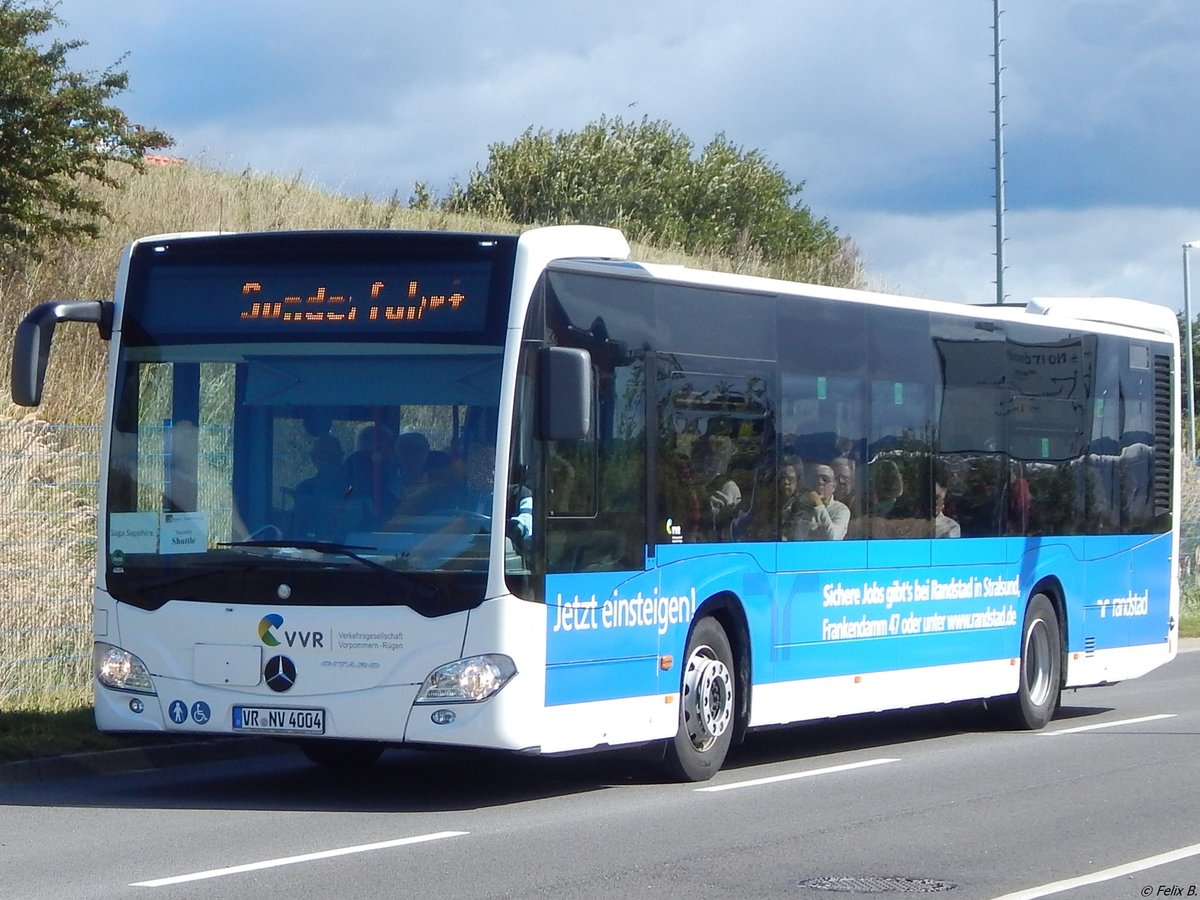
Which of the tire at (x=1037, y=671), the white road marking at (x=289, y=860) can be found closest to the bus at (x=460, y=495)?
the white road marking at (x=289, y=860)

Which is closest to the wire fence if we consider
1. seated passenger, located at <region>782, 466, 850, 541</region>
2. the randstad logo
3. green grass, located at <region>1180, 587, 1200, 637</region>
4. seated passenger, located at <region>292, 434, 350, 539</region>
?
the randstad logo

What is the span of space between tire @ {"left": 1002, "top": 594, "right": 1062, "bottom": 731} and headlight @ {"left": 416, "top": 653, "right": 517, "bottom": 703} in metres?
6.78

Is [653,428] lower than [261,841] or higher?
higher

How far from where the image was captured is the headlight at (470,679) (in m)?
10.4

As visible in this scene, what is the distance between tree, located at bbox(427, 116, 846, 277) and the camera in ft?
216

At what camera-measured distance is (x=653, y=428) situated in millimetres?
11789

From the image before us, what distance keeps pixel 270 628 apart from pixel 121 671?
3.37 ft

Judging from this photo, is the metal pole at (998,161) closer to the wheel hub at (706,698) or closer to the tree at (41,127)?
the tree at (41,127)

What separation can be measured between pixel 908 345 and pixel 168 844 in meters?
7.19

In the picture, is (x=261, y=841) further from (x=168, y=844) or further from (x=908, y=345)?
(x=908, y=345)

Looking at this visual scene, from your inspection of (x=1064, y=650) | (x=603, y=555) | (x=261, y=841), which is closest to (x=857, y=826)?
(x=603, y=555)

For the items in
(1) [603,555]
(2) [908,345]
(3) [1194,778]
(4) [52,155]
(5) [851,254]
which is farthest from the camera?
(5) [851,254]

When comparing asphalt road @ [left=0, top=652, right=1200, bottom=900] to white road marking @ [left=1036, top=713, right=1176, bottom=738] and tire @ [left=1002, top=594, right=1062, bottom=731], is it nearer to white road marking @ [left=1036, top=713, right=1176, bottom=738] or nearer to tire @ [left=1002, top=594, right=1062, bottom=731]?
white road marking @ [left=1036, top=713, right=1176, bottom=738]

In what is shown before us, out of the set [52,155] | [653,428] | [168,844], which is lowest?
[168,844]
